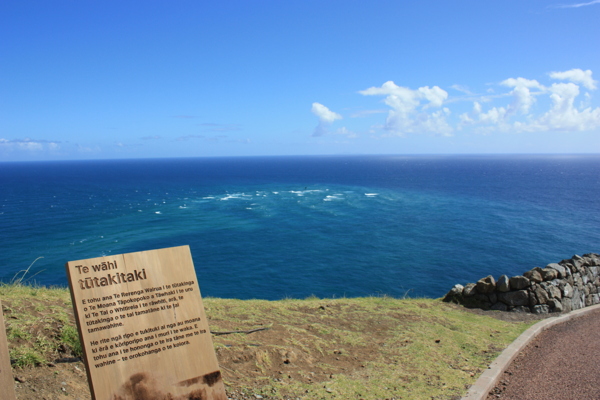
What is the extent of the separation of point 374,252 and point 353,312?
30.2 metres

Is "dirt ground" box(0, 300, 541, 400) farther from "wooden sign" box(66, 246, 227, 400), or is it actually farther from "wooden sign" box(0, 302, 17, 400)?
"wooden sign" box(66, 246, 227, 400)

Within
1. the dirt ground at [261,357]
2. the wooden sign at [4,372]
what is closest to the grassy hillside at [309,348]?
the dirt ground at [261,357]

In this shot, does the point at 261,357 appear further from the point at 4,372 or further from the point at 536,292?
the point at 536,292

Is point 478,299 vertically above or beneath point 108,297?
beneath

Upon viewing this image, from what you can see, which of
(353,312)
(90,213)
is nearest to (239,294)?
(353,312)

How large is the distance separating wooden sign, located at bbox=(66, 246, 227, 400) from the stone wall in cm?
1167

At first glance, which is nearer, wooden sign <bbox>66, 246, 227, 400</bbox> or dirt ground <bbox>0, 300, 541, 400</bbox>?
wooden sign <bbox>66, 246, 227, 400</bbox>

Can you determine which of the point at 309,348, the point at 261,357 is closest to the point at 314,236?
the point at 309,348

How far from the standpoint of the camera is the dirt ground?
6012 millimetres

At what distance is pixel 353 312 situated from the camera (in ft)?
39.2

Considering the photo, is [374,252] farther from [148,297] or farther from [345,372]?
[148,297]

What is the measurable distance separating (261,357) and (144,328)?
349cm

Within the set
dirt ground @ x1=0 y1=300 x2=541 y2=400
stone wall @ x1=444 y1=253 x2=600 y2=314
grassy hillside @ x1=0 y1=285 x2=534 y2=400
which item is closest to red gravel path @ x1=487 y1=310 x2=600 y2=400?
grassy hillside @ x1=0 y1=285 x2=534 y2=400

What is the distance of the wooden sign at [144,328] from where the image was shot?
14.9 ft
